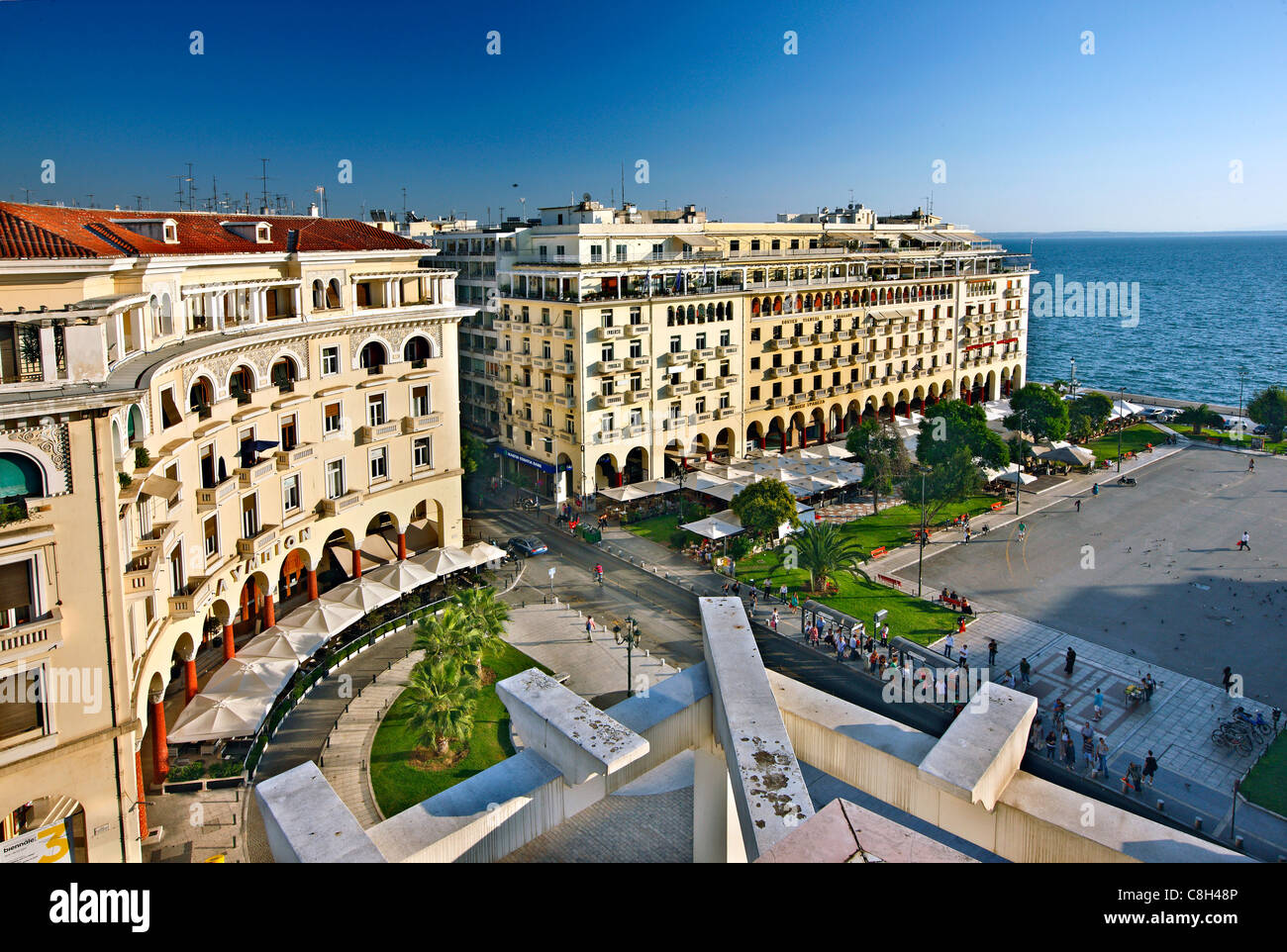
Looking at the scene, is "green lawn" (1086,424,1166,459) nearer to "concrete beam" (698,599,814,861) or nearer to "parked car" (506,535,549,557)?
Result: "parked car" (506,535,549,557)

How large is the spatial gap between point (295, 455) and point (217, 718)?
39.6ft

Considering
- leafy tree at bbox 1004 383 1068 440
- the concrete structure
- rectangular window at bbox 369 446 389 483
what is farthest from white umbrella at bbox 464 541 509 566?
leafy tree at bbox 1004 383 1068 440

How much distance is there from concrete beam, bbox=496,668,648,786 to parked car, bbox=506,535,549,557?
127 feet

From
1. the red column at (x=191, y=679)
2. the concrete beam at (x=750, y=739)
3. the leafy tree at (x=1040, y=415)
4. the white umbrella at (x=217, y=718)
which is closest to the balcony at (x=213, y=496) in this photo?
the red column at (x=191, y=679)

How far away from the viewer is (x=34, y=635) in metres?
20.7

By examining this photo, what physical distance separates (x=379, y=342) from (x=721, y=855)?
35033 millimetres

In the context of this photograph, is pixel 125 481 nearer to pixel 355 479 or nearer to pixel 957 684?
pixel 355 479

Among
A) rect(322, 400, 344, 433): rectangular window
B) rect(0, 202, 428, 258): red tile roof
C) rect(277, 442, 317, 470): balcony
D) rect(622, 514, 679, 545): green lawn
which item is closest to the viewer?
rect(0, 202, 428, 258): red tile roof

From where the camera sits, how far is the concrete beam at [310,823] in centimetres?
839

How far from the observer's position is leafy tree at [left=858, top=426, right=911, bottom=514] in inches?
2213

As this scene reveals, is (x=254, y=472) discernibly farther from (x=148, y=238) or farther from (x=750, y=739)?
(x=750, y=739)

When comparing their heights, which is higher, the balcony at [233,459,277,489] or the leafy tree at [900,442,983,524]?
the balcony at [233,459,277,489]

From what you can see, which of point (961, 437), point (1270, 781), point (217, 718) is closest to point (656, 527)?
point (961, 437)
